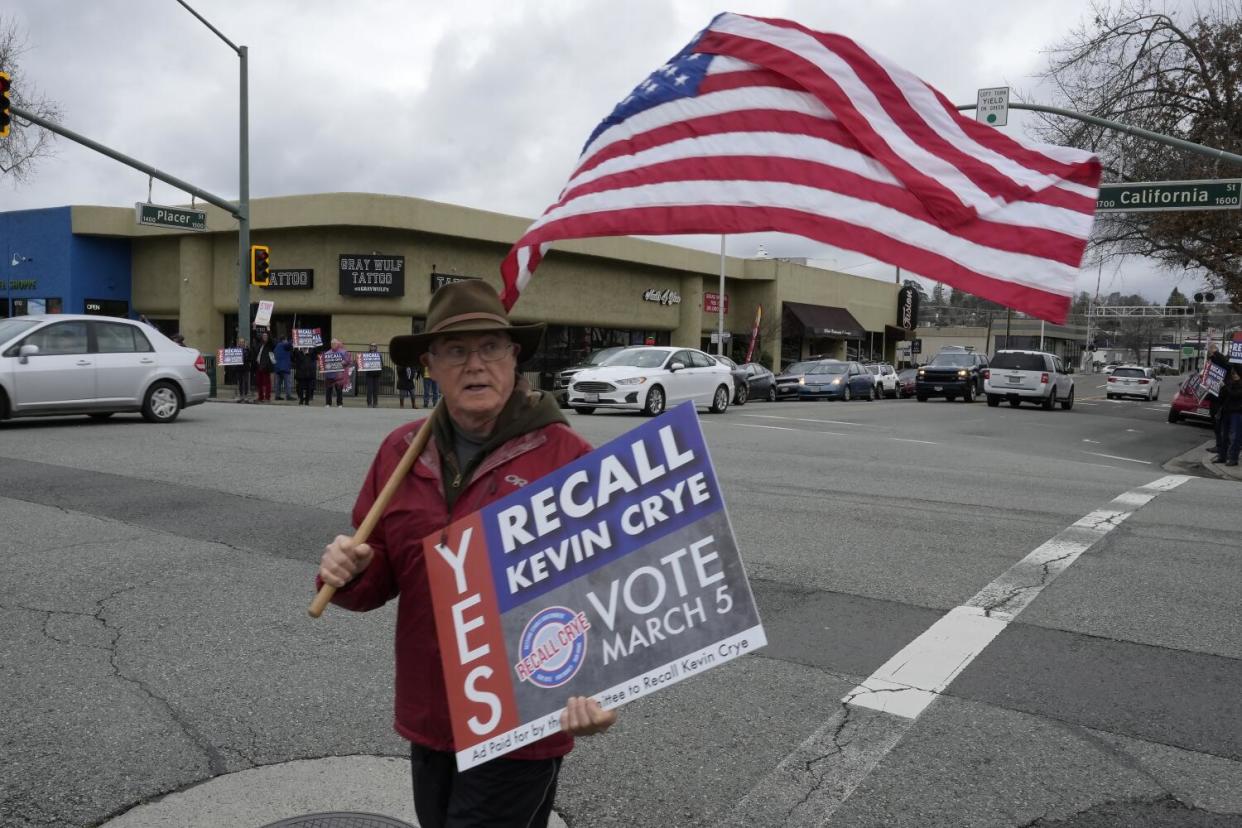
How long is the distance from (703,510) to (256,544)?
18.5 feet

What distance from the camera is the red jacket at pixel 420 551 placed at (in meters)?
2.38

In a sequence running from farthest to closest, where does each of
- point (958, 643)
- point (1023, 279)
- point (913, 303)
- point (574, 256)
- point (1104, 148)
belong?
point (913, 303)
point (574, 256)
point (1104, 148)
point (958, 643)
point (1023, 279)

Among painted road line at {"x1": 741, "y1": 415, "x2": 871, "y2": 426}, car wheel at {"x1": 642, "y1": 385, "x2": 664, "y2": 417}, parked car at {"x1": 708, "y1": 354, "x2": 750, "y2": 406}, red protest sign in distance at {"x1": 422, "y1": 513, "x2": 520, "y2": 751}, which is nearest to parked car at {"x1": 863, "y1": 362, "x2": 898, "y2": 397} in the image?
parked car at {"x1": 708, "y1": 354, "x2": 750, "y2": 406}

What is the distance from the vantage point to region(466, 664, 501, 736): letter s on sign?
2.22 meters

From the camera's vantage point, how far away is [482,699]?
224cm

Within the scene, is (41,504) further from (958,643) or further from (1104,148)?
(1104,148)

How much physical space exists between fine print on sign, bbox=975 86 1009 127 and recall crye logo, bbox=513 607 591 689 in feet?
48.0

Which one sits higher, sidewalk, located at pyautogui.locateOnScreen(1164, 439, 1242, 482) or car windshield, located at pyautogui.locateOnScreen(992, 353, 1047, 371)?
car windshield, located at pyautogui.locateOnScreen(992, 353, 1047, 371)

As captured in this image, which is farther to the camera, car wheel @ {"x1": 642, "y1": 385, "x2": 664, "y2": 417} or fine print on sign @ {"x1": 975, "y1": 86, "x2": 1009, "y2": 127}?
car wheel @ {"x1": 642, "y1": 385, "x2": 664, "y2": 417}

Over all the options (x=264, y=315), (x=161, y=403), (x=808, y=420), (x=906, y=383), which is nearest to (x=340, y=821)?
(x=161, y=403)

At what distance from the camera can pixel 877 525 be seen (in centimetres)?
837

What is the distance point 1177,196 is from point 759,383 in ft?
62.4

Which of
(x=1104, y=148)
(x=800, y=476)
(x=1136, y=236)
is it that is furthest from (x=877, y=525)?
(x=1136, y=236)

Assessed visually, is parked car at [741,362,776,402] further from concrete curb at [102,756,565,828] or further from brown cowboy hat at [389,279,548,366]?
brown cowboy hat at [389,279,548,366]
